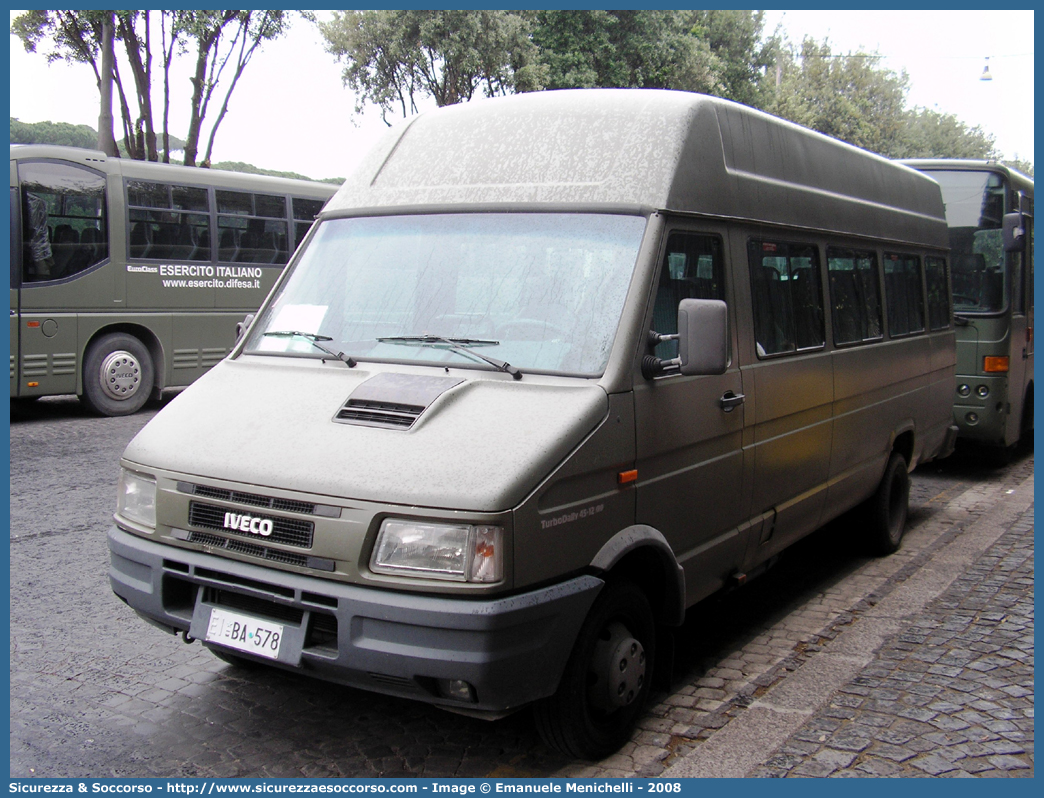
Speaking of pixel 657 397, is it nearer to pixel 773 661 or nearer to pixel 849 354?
pixel 773 661

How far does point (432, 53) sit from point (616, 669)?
89.7 feet

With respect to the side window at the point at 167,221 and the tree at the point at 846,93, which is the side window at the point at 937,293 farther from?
the tree at the point at 846,93

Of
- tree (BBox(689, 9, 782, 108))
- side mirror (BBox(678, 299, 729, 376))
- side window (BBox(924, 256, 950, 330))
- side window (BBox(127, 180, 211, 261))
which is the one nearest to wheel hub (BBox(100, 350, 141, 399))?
side window (BBox(127, 180, 211, 261))

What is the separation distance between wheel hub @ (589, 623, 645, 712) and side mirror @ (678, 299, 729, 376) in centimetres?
108

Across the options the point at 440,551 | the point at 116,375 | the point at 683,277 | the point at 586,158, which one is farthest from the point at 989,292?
the point at 116,375

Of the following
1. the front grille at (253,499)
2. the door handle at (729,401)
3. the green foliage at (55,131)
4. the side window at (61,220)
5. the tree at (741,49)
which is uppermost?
the tree at (741,49)

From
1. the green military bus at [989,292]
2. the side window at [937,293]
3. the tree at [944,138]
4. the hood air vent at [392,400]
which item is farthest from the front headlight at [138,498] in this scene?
the tree at [944,138]

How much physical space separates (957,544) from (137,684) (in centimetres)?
576

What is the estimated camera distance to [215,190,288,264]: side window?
15.3 meters

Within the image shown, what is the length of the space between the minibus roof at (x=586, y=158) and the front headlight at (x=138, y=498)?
161 centimetres

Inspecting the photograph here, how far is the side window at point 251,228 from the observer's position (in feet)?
50.1

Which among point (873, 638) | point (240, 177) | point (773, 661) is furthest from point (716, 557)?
point (240, 177)

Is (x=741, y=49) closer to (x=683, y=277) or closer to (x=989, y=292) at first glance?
(x=989, y=292)

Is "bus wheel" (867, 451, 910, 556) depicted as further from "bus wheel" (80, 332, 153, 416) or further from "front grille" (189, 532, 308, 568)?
"bus wheel" (80, 332, 153, 416)
